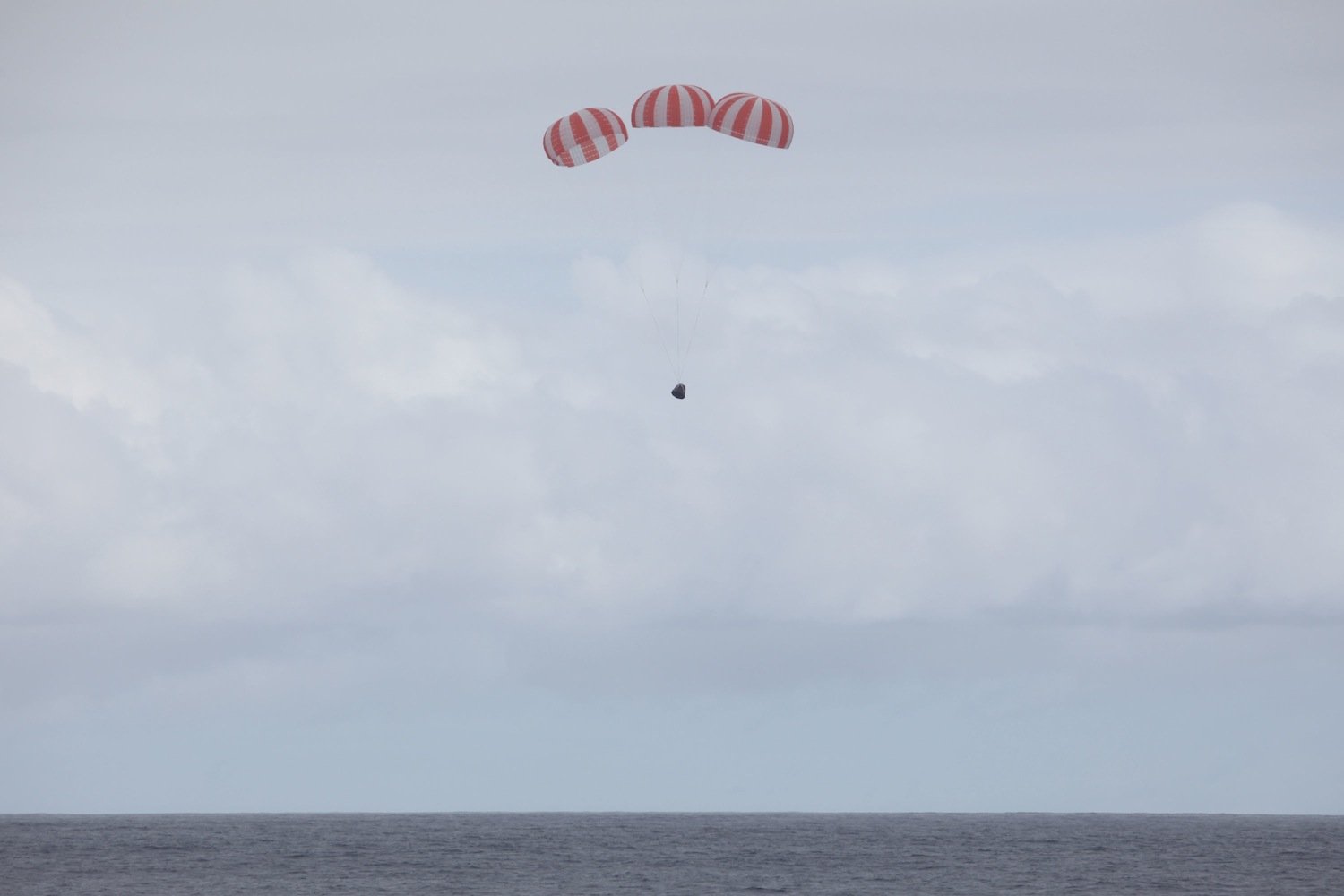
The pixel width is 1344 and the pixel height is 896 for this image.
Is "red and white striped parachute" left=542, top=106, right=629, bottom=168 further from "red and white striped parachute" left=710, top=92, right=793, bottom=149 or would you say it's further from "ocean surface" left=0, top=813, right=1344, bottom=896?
"ocean surface" left=0, top=813, right=1344, bottom=896

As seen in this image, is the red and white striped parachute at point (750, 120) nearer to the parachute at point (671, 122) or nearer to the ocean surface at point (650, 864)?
the parachute at point (671, 122)

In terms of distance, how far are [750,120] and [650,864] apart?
51.3m

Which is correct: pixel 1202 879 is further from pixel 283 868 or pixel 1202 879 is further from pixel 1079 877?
pixel 283 868

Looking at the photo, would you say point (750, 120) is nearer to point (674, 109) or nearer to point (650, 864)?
point (674, 109)

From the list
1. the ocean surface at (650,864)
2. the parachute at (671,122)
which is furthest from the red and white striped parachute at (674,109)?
the ocean surface at (650,864)

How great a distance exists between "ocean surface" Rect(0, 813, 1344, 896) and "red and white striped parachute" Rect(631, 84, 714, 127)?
113ft

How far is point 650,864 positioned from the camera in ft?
265

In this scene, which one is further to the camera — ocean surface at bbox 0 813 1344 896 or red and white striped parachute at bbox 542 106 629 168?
ocean surface at bbox 0 813 1344 896

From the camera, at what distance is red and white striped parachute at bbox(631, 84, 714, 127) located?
131 feet

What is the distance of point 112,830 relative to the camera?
139 metres

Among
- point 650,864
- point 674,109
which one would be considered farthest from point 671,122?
point 650,864

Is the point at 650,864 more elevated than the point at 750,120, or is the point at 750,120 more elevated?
the point at 750,120

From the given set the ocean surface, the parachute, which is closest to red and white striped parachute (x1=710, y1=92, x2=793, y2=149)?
the parachute

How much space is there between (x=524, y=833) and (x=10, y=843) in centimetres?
4204
